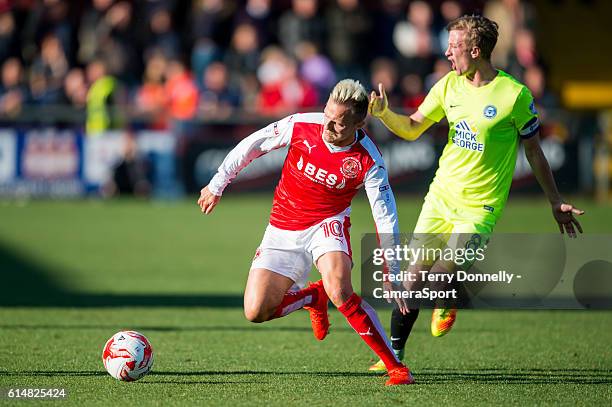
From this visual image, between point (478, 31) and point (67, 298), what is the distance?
541cm

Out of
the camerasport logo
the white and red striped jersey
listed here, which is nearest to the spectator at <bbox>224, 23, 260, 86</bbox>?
the white and red striped jersey

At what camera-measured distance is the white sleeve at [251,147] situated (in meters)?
7.21

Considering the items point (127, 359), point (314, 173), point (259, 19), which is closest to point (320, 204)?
point (314, 173)

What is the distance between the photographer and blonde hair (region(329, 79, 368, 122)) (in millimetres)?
6828

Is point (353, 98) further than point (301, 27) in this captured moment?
No

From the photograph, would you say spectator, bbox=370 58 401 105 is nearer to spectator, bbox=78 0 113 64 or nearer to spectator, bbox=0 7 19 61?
spectator, bbox=78 0 113 64

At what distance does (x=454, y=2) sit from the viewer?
947 inches

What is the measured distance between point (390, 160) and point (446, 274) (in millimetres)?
11970

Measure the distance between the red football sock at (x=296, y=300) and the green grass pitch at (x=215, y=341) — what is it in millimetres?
395

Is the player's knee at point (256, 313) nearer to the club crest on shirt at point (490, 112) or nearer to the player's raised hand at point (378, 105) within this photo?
the player's raised hand at point (378, 105)

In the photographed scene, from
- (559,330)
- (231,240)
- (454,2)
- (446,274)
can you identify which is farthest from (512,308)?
(454,2)

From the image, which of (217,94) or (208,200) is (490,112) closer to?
(208,200)

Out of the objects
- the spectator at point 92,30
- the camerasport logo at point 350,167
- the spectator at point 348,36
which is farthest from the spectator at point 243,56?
the camerasport logo at point 350,167

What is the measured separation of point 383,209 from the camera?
275 inches
